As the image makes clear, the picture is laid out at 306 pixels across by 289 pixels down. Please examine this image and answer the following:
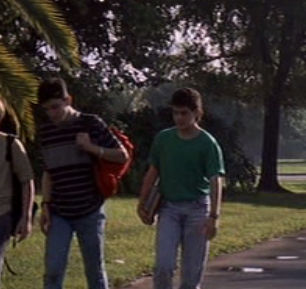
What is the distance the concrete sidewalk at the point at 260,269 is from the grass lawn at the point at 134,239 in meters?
0.30

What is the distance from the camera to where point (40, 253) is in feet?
40.4

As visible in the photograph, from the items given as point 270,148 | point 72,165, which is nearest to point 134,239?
point 72,165

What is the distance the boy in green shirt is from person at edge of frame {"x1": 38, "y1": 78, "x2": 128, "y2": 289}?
0.37m

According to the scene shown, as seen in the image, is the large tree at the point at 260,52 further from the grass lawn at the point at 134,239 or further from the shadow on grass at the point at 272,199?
the grass lawn at the point at 134,239

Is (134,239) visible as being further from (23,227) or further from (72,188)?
(23,227)

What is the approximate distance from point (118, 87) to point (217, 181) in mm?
19359

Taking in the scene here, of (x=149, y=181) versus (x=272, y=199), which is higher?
(x=149, y=181)

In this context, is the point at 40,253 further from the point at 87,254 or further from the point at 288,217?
the point at 288,217

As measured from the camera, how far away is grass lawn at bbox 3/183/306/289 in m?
10.5

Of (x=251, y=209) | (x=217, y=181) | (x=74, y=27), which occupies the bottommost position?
(x=251, y=209)

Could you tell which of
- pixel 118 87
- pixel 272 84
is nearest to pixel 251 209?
pixel 118 87

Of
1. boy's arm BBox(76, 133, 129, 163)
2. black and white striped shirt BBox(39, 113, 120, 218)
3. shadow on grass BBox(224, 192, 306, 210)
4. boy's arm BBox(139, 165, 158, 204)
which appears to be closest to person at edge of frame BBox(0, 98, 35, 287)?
black and white striped shirt BBox(39, 113, 120, 218)

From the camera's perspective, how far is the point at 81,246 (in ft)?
23.2

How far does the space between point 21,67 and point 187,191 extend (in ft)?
8.78
